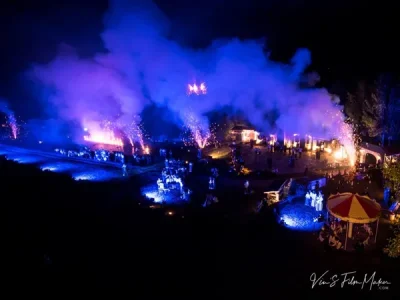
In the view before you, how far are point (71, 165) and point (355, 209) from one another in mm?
20939

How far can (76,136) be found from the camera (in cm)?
3456

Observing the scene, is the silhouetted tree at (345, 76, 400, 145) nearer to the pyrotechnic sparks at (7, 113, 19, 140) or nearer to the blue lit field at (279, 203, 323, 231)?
the blue lit field at (279, 203, 323, 231)

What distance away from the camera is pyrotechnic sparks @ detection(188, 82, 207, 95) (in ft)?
115

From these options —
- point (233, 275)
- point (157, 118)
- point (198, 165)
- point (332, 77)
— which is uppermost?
point (332, 77)

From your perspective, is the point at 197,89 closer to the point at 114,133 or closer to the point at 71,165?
the point at 114,133

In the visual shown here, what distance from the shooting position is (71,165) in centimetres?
2366

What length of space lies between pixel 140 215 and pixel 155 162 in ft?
30.1

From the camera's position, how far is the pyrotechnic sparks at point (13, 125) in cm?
3692

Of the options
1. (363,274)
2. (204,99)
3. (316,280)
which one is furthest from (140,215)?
(204,99)

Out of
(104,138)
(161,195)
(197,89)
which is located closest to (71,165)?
(104,138)

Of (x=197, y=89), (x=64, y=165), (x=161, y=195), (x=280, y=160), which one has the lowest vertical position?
(x=161, y=195)

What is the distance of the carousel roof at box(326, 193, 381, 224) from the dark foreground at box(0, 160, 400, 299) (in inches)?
43.7

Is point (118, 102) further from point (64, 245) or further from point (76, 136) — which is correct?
point (64, 245)

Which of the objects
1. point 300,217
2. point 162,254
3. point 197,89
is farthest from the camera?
point 197,89
